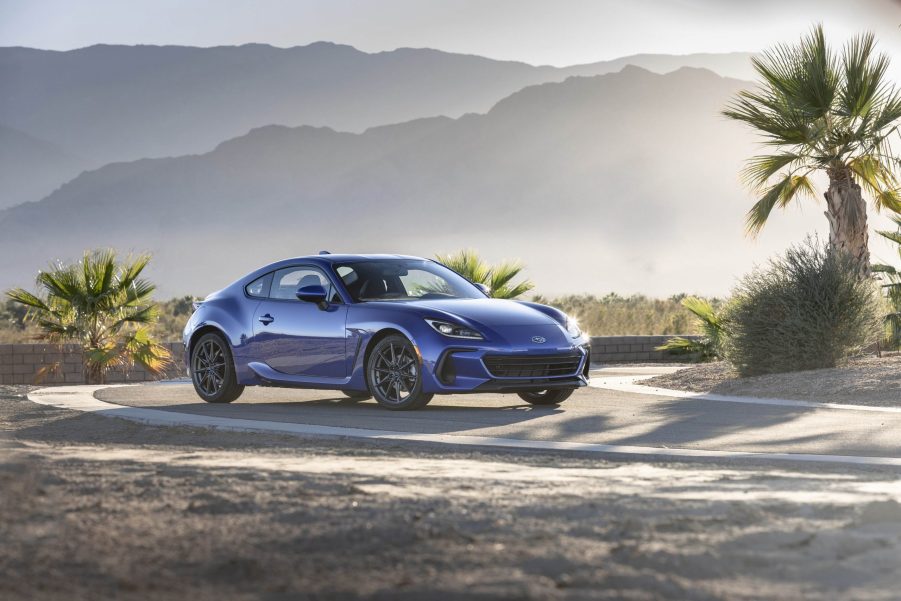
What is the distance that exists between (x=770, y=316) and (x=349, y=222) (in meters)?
155

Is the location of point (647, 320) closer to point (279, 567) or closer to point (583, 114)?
point (279, 567)

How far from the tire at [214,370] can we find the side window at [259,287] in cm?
62

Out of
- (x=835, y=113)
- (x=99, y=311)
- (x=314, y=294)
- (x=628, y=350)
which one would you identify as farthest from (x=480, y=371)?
(x=628, y=350)

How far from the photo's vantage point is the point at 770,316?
17500 millimetres

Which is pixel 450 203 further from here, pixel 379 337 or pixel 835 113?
pixel 379 337

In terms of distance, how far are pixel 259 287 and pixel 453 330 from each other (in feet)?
9.66

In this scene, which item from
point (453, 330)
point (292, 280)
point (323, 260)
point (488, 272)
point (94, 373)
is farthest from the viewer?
point (488, 272)

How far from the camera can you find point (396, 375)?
1341 centimetres

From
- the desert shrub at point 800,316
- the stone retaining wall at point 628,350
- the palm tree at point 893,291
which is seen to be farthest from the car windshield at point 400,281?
the stone retaining wall at point 628,350

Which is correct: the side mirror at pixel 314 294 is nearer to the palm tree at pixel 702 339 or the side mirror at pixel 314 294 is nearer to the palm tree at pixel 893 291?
the palm tree at pixel 702 339

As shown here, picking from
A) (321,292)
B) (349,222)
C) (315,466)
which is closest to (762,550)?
(315,466)

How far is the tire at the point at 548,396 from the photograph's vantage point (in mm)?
14469

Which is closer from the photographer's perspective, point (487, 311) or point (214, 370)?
point (487, 311)

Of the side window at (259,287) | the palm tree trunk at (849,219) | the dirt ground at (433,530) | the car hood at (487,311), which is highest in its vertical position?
the palm tree trunk at (849,219)
